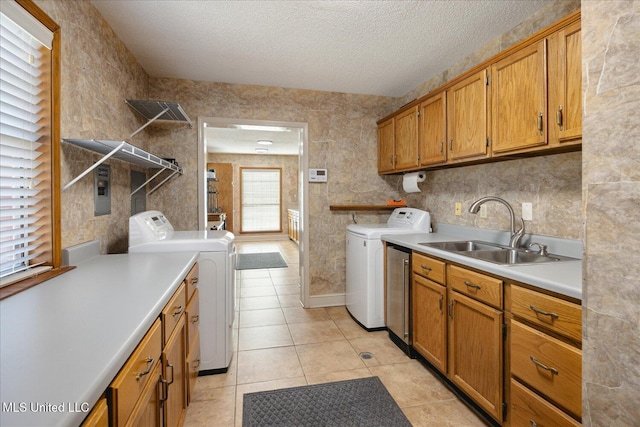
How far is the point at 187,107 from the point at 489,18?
2.68 m

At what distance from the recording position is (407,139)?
9.85 feet

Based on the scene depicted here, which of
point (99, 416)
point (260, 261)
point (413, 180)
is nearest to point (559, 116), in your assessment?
point (413, 180)

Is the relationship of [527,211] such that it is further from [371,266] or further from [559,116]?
[371,266]

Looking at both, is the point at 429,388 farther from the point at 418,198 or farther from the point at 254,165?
the point at 254,165

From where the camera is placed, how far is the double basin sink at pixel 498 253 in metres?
1.85

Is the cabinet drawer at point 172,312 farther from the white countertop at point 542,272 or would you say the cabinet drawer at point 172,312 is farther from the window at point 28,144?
the white countertop at point 542,272

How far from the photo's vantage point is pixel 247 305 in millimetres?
3637

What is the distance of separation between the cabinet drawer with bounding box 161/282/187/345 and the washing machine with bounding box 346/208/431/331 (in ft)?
5.59

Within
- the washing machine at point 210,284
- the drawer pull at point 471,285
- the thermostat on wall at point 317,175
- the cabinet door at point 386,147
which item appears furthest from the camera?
the thermostat on wall at point 317,175

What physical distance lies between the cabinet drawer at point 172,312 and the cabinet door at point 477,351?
152 centimetres

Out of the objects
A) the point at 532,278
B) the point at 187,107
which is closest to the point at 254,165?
the point at 187,107

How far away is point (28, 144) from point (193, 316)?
1170mm

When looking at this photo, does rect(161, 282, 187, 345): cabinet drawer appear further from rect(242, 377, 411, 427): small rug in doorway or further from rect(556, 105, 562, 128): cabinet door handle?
rect(556, 105, 562, 128): cabinet door handle

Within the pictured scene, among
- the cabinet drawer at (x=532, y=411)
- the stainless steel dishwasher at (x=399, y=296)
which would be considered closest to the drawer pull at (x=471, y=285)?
the cabinet drawer at (x=532, y=411)
